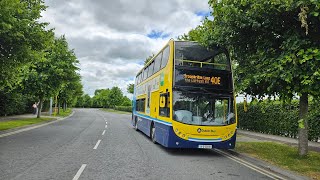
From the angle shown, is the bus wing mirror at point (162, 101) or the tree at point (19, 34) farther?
the tree at point (19, 34)

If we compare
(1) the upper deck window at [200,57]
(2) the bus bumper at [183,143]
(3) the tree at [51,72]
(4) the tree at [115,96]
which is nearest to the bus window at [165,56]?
(1) the upper deck window at [200,57]

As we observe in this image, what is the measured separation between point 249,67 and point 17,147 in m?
9.00

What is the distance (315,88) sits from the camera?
846 centimetres

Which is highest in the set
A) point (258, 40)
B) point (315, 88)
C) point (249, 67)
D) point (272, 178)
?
point (258, 40)

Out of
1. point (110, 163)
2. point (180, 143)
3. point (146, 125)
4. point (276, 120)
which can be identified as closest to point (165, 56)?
point (180, 143)

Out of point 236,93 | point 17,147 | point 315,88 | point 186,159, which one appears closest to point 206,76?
point 236,93

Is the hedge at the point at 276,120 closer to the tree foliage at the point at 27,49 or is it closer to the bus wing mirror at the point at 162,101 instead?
the bus wing mirror at the point at 162,101

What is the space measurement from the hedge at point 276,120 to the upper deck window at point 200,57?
20.7ft

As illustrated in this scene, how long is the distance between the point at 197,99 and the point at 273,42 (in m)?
3.27

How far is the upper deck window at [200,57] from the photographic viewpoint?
11892mm

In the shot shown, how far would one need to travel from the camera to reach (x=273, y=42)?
405 inches

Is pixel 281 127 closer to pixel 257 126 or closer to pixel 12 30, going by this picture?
pixel 257 126

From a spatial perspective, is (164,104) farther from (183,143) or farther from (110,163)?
(110,163)

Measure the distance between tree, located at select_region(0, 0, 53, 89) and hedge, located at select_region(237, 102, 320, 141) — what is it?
12293 mm
